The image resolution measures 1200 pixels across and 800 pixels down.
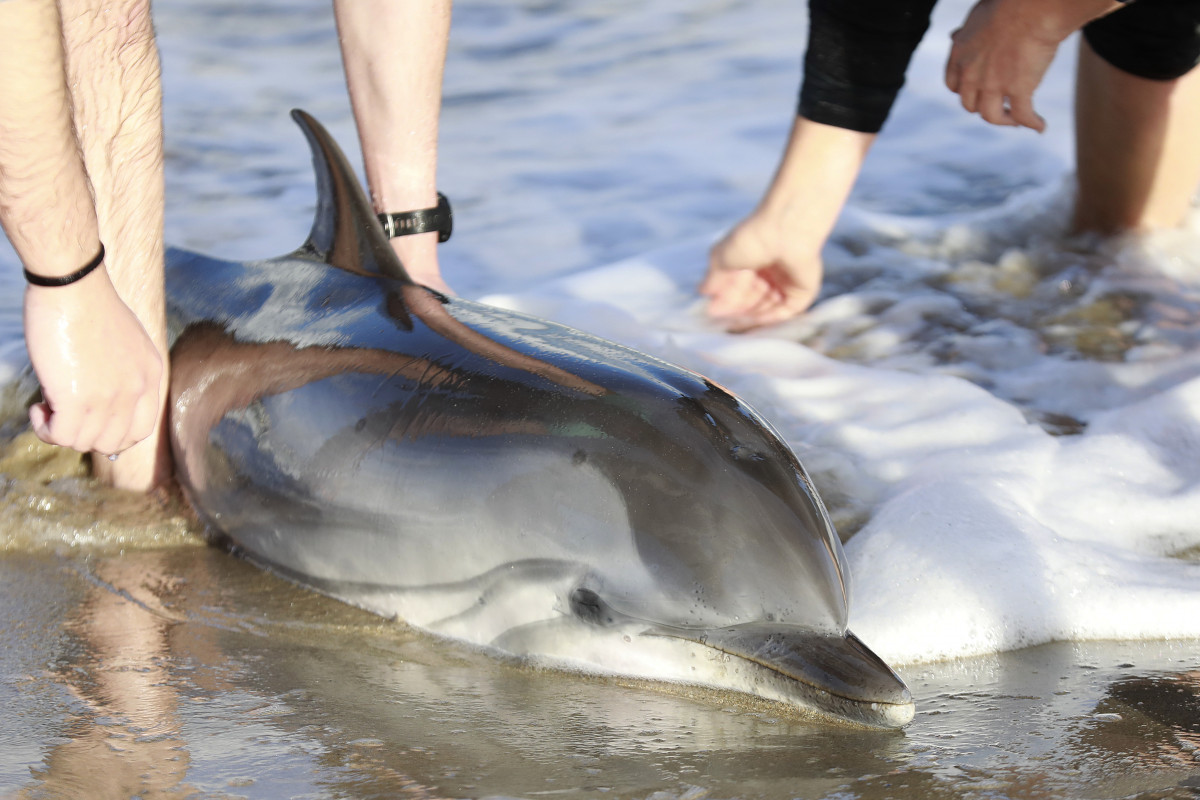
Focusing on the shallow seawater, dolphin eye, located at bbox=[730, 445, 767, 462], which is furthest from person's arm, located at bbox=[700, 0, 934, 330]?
dolphin eye, located at bbox=[730, 445, 767, 462]

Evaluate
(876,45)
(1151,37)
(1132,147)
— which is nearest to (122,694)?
(876,45)

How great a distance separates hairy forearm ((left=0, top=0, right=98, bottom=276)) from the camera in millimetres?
2193

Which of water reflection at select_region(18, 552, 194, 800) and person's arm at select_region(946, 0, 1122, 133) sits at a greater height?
person's arm at select_region(946, 0, 1122, 133)

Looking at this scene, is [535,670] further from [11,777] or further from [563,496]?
[11,777]

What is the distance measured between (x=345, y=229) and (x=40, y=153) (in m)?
0.97

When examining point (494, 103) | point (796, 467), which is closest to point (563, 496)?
point (796, 467)

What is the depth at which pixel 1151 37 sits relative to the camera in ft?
15.7

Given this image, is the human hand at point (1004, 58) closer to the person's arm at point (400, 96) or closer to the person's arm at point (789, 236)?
the person's arm at point (789, 236)

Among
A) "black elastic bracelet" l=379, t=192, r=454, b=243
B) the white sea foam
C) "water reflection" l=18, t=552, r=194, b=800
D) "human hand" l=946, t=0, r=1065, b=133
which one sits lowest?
the white sea foam

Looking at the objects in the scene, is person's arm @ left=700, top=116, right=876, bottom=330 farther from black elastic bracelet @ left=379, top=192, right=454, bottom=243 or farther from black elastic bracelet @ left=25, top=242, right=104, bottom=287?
black elastic bracelet @ left=25, top=242, right=104, bottom=287

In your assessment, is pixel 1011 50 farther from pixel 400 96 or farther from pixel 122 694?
pixel 122 694

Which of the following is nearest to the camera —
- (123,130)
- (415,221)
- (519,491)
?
(519,491)

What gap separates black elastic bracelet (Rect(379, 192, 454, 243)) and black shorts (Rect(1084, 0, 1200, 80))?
2.75 metres

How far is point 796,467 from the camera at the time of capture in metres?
2.42
